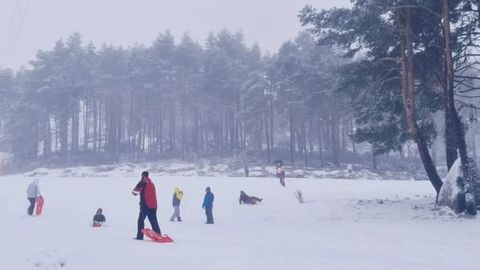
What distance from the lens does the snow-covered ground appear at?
8.80 meters

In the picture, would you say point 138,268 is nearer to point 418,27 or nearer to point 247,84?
point 418,27

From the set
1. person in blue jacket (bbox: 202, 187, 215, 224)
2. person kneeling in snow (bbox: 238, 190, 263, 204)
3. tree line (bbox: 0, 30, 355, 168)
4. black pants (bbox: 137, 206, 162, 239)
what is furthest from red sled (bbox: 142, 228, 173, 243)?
tree line (bbox: 0, 30, 355, 168)

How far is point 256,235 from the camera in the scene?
45.1 ft

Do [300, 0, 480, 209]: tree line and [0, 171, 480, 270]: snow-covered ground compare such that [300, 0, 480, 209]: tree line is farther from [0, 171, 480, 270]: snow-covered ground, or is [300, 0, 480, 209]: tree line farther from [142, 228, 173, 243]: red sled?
[142, 228, 173, 243]: red sled

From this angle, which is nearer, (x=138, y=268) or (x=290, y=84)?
(x=138, y=268)

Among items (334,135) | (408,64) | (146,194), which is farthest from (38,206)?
(334,135)

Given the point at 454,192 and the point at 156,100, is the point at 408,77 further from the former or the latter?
the point at 156,100

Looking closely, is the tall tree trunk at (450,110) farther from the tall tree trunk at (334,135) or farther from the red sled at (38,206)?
the tall tree trunk at (334,135)

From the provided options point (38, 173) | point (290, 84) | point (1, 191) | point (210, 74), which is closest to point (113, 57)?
point (210, 74)

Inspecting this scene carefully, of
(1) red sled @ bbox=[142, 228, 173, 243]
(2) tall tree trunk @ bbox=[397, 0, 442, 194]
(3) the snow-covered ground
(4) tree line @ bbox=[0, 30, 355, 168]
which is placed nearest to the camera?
(3) the snow-covered ground

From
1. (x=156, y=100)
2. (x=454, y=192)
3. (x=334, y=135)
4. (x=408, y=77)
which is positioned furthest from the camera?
(x=156, y=100)

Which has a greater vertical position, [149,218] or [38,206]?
[149,218]

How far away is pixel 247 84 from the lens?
57125mm

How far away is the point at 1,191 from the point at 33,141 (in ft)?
138
